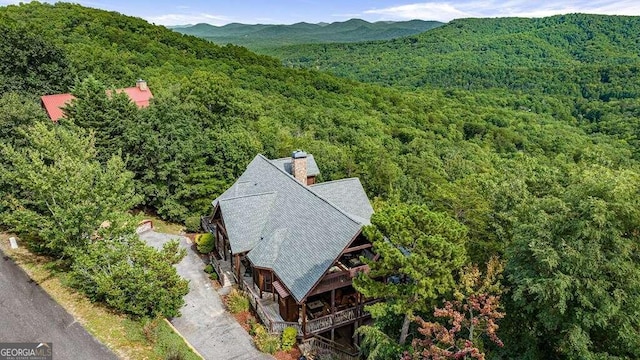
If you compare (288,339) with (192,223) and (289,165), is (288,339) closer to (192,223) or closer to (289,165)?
(289,165)

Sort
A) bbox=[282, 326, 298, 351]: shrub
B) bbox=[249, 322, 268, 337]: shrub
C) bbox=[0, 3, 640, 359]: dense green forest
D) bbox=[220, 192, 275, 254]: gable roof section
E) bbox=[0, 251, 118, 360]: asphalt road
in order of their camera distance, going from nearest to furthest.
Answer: bbox=[0, 3, 640, 359]: dense green forest
bbox=[0, 251, 118, 360]: asphalt road
bbox=[282, 326, 298, 351]: shrub
bbox=[249, 322, 268, 337]: shrub
bbox=[220, 192, 275, 254]: gable roof section

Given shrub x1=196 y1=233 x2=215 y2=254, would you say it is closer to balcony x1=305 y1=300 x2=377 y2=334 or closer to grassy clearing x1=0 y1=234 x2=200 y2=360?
grassy clearing x1=0 y1=234 x2=200 y2=360

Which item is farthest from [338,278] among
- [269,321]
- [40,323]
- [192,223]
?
[192,223]

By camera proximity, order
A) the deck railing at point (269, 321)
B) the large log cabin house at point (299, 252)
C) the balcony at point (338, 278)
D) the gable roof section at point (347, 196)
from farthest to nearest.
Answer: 1. the gable roof section at point (347, 196)
2. the deck railing at point (269, 321)
3. the large log cabin house at point (299, 252)
4. the balcony at point (338, 278)

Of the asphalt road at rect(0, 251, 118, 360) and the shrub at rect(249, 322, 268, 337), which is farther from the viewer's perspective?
the shrub at rect(249, 322, 268, 337)

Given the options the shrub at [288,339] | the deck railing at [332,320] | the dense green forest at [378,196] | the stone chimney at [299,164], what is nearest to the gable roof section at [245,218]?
the stone chimney at [299,164]

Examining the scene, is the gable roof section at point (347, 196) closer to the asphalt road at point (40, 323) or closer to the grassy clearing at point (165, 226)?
the grassy clearing at point (165, 226)

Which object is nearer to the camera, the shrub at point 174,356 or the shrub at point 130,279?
the shrub at point 174,356

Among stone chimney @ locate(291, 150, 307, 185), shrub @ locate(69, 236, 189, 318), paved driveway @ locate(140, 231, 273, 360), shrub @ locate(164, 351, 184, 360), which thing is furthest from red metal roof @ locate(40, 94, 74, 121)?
shrub @ locate(164, 351, 184, 360)
